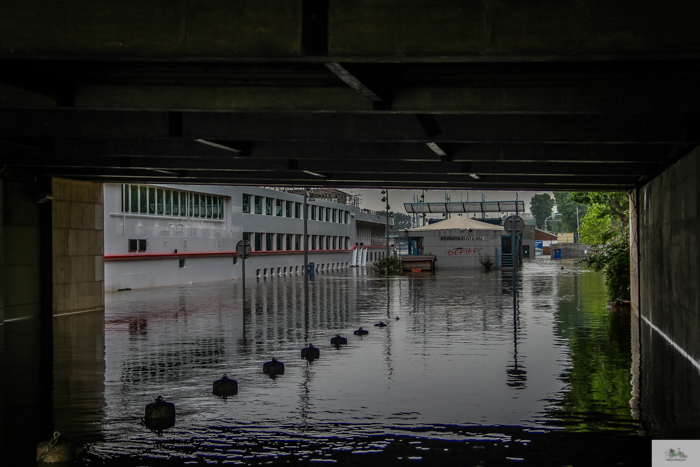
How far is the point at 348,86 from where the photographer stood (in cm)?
1053

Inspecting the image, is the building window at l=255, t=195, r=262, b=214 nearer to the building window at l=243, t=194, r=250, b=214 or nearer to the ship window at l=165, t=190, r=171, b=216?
the building window at l=243, t=194, r=250, b=214

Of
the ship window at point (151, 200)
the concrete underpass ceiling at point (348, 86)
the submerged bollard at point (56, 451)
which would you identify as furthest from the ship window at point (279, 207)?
the submerged bollard at point (56, 451)

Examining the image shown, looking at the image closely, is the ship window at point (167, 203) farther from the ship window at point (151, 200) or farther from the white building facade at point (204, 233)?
the ship window at point (151, 200)

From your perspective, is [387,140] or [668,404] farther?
[387,140]

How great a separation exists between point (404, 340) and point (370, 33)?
9.40 metres

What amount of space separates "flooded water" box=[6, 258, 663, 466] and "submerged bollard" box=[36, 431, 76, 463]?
0.21 metres

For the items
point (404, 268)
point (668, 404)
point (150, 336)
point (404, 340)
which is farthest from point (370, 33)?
point (404, 268)

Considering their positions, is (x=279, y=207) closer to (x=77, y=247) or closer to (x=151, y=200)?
(x=151, y=200)

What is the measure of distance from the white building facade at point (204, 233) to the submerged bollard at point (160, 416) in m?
32.3

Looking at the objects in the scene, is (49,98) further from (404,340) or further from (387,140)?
(404,340)

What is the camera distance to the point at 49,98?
10.5 meters

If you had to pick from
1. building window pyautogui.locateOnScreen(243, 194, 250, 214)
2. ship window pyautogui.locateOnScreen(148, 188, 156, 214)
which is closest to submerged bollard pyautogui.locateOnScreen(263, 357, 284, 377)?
ship window pyautogui.locateOnScreen(148, 188, 156, 214)

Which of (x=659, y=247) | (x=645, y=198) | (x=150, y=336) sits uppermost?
(x=645, y=198)

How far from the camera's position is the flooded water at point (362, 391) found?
24.2 feet
